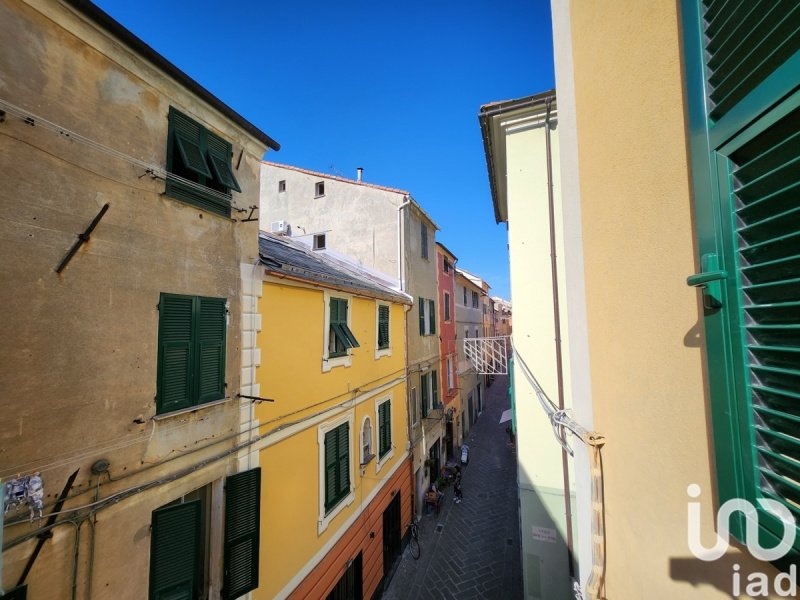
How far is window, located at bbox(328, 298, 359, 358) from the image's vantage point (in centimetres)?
866

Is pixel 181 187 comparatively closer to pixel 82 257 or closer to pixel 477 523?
pixel 82 257

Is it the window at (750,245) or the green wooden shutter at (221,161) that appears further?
the green wooden shutter at (221,161)

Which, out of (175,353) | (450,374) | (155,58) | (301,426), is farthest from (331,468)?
(450,374)

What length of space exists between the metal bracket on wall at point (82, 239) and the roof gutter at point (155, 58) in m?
2.13

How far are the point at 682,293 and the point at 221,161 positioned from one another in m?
6.25

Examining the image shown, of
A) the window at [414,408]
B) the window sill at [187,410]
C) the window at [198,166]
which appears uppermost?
the window at [198,166]

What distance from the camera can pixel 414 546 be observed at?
12.4 metres

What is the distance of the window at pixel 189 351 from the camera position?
477 cm

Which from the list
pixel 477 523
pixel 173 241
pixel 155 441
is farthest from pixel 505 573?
pixel 173 241

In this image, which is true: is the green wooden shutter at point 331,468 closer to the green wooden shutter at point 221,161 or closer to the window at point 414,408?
the green wooden shutter at point 221,161

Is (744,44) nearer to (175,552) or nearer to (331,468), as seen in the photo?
(175,552)

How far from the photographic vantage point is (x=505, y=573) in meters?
10.8

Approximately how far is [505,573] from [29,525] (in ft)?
38.0

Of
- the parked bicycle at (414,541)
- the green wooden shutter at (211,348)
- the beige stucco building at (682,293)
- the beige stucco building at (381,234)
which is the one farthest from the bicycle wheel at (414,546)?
the beige stucco building at (682,293)
